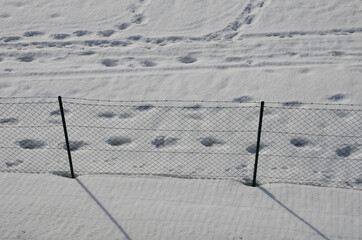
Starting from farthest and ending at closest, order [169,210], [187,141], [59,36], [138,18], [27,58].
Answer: [138,18]
[59,36]
[27,58]
[187,141]
[169,210]

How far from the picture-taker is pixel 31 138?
7.28 m

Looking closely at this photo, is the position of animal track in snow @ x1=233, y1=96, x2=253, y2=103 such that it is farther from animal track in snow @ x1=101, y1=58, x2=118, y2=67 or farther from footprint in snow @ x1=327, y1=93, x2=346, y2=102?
animal track in snow @ x1=101, y1=58, x2=118, y2=67

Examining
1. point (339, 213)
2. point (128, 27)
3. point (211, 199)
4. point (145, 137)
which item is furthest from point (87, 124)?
point (339, 213)

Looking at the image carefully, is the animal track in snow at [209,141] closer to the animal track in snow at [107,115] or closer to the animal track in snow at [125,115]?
the animal track in snow at [125,115]

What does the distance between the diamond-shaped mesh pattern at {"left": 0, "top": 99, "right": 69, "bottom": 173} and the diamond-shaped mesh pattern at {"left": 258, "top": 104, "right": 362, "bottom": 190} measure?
10.7ft

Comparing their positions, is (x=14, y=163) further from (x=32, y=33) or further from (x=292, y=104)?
(x=292, y=104)

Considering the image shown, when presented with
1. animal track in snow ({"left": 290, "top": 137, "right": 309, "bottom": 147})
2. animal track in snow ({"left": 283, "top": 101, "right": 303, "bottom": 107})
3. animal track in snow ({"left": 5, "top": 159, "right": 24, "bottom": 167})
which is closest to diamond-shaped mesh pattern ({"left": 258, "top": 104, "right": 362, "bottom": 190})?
animal track in snow ({"left": 290, "top": 137, "right": 309, "bottom": 147})

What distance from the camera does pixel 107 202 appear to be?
5742 millimetres

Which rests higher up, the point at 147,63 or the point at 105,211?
the point at 147,63

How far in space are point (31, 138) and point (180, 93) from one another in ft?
9.43

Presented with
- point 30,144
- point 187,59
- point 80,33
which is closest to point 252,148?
point 187,59

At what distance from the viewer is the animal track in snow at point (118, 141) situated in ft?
23.6

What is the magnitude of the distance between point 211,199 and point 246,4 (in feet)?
22.5

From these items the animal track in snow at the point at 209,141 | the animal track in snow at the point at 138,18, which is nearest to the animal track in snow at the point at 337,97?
the animal track in snow at the point at 209,141
